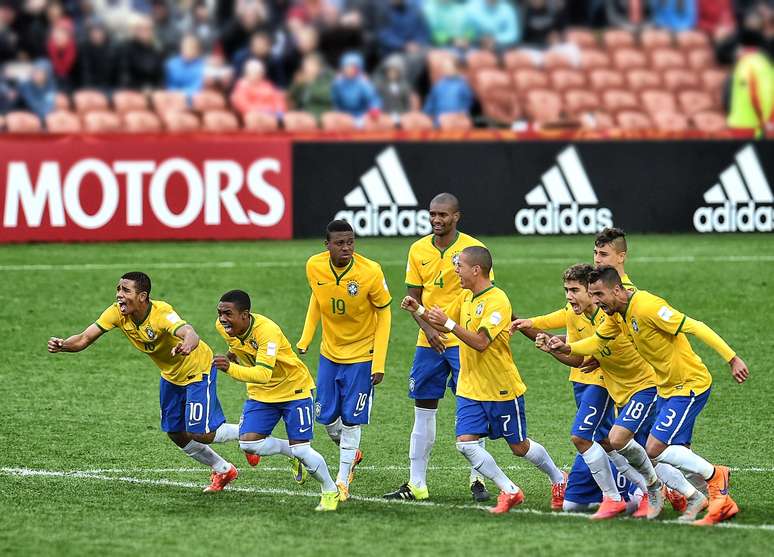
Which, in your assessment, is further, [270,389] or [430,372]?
[430,372]

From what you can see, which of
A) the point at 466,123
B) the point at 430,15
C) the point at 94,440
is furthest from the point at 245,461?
the point at 430,15

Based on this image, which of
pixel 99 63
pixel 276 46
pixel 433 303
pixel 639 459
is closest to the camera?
pixel 639 459

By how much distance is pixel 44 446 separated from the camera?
14.0 meters

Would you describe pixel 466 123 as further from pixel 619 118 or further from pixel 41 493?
pixel 41 493

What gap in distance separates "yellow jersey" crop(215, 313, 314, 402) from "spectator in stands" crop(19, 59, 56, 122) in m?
13.4

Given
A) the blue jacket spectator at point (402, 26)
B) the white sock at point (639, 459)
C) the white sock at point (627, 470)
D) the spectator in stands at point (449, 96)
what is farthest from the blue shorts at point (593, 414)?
the blue jacket spectator at point (402, 26)

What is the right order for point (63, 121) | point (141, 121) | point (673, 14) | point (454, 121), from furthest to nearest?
1. point (673, 14)
2. point (454, 121)
3. point (141, 121)
4. point (63, 121)

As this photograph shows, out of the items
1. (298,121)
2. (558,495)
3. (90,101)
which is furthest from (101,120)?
(558,495)

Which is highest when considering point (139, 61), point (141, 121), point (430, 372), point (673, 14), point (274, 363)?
point (673, 14)

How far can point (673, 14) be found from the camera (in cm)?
3052

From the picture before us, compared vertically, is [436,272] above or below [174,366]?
above

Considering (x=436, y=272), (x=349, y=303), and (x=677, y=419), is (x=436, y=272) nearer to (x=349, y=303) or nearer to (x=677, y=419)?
(x=349, y=303)

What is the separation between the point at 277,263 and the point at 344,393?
8318mm

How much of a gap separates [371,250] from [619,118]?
729cm
